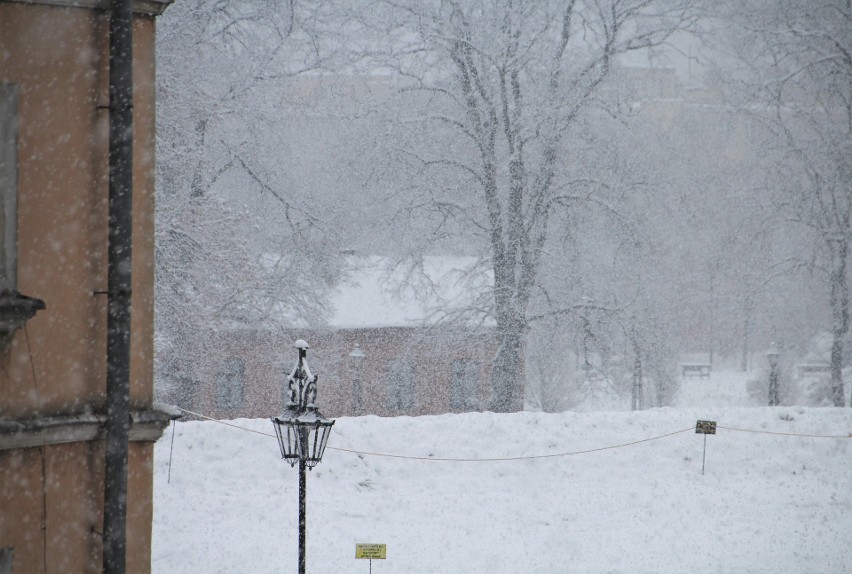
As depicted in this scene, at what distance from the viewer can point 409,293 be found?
3106 centimetres

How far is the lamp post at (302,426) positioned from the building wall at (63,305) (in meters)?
3.10

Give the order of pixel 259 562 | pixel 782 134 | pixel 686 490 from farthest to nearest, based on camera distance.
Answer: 1. pixel 782 134
2. pixel 686 490
3. pixel 259 562

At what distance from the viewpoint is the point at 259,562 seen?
11469 mm

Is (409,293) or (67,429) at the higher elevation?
(409,293)

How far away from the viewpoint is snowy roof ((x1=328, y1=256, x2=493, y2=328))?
22.8m

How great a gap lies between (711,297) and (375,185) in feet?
74.3

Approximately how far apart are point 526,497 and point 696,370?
46.0 m

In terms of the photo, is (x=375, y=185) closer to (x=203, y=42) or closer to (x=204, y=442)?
(x=203, y=42)

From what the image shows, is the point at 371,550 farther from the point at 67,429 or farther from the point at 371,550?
the point at 67,429

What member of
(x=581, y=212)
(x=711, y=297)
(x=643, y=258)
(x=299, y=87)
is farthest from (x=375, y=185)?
(x=711, y=297)

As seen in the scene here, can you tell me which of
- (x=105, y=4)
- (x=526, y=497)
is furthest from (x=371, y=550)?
(x=105, y=4)

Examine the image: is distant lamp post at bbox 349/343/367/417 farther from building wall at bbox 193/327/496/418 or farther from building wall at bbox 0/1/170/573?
building wall at bbox 0/1/170/573

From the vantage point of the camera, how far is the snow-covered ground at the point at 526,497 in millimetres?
11844

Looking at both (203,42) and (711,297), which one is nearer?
(203,42)
